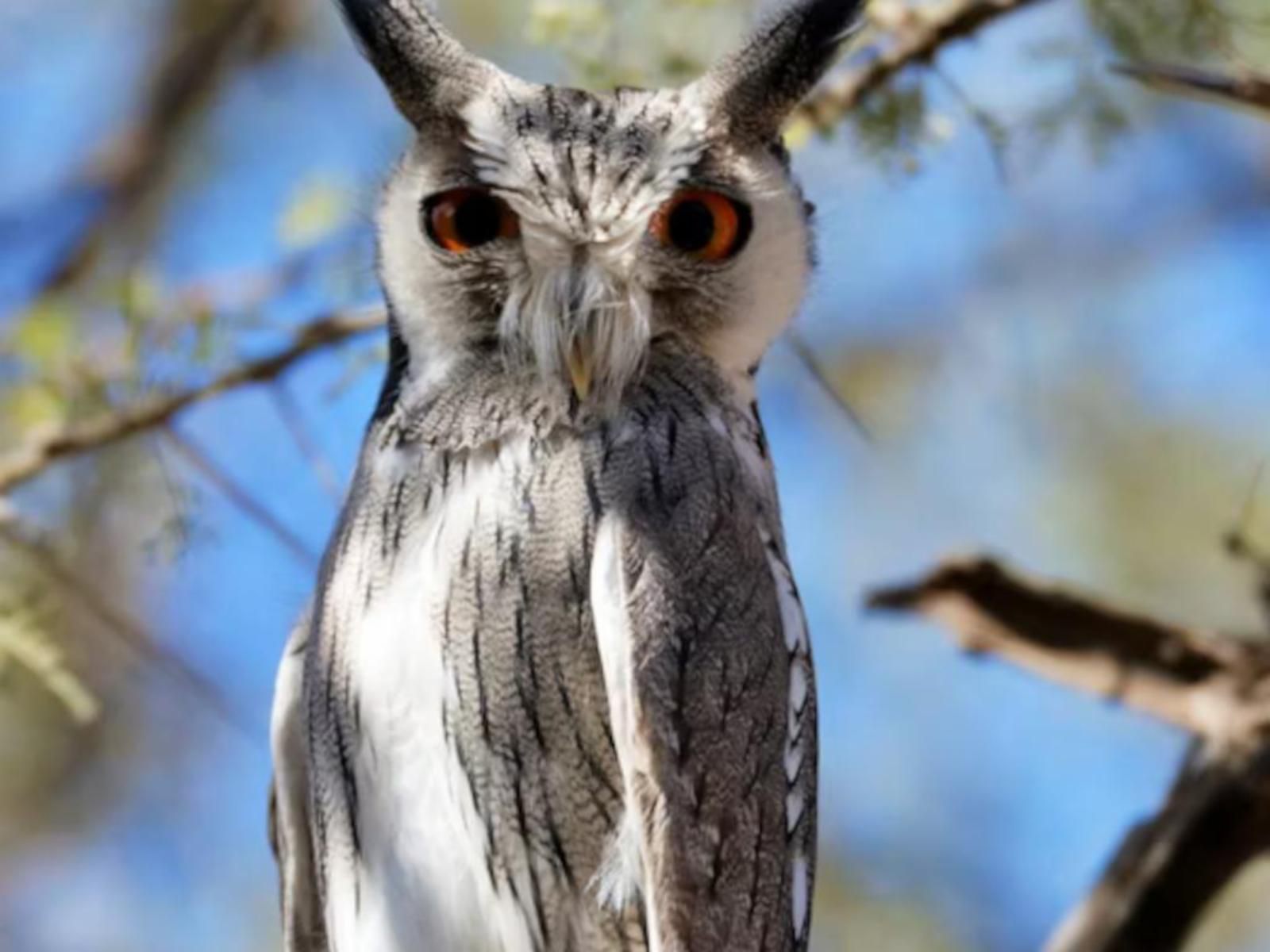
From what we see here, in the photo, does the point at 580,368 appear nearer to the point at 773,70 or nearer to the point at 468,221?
the point at 468,221

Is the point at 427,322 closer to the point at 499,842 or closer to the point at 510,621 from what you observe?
the point at 510,621

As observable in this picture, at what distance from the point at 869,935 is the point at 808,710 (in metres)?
4.16

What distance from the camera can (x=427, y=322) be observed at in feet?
10.2

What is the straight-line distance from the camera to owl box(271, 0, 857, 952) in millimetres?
2768

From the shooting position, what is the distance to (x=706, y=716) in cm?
284

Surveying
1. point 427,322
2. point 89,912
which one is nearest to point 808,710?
point 427,322

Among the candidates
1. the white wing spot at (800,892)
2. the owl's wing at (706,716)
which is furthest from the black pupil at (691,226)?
the white wing spot at (800,892)

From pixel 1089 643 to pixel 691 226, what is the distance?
1.43 m

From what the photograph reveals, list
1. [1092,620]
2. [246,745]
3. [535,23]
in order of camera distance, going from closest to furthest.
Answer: [535,23] → [1092,620] → [246,745]

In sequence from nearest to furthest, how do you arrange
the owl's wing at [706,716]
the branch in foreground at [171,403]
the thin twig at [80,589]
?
the owl's wing at [706,716] < the thin twig at [80,589] < the branch in foreground at [171,403]

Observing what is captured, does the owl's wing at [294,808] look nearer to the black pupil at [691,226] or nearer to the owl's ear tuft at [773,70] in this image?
the black pupil at [691,226]

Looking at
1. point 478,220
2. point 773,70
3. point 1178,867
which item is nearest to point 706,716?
point 478,220

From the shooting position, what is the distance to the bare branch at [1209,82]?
2.96 metres

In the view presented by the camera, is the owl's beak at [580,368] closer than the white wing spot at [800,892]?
Yes
